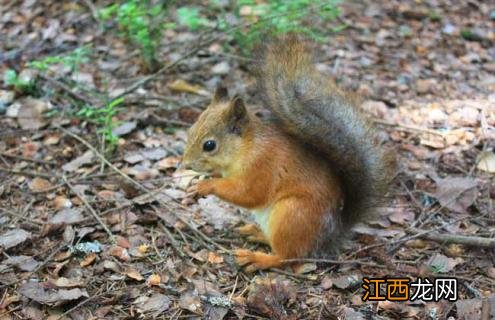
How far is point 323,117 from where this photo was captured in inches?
107

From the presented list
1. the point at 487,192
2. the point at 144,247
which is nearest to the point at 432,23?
the point at 487,192

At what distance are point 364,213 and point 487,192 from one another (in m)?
1.00

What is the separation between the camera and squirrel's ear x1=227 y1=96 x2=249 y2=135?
291 cm

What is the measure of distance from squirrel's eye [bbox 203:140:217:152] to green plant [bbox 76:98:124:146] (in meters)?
0.90

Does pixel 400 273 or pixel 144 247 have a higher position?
pixel 144 247

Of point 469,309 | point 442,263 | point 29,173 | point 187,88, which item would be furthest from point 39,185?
point 469,309

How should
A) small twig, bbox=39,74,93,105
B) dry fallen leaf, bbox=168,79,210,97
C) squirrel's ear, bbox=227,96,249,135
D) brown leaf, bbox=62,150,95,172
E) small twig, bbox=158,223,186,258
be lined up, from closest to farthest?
squirrel's ear, bbox=227,96,249,135
small twig, bbox=158,223,186,258
brown leaf, bbox=62,150,95,172
small twig, bbox=39,74,93,105
dry fallen leaf, bbox=168,79,210,97

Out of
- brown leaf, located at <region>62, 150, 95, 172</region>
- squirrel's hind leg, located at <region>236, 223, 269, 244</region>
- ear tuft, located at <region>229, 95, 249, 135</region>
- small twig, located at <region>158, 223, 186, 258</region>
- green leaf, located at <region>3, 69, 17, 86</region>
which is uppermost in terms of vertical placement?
ear tuft, located at <region>229, 95, 249, 135</region>

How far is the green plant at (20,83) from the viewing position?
13.9 feet

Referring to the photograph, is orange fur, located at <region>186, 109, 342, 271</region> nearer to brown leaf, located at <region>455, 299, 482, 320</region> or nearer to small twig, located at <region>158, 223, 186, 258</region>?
small twig, located at <region>158, 223, 186, 258</region>

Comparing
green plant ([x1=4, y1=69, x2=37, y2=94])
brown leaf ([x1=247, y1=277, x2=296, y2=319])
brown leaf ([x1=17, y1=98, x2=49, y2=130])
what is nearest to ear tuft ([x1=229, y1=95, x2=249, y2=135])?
brown leaf ([x1=247, y1=277, x2=296, y2=319])

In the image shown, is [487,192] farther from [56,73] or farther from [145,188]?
[56,73]

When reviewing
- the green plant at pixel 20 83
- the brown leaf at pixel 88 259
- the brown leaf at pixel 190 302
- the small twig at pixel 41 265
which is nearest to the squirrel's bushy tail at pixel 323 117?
the brown leaf at pixel 190 302

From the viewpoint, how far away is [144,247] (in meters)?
3.03
